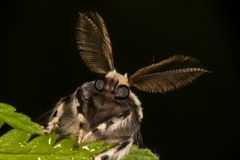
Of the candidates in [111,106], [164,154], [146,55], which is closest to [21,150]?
[111,106]

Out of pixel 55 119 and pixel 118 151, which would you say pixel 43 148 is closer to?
pixel 55 119

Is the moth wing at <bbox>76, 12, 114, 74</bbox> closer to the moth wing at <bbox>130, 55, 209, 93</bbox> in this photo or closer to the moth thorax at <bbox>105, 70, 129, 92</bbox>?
the moth thorax at <bbox>105, 70, 129, 92</bbox>

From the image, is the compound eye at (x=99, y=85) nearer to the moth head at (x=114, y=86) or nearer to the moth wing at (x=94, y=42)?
the moth head at (x=114, y=86)

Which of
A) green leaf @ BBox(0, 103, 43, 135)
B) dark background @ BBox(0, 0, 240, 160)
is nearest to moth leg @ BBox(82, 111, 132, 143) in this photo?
green leaf @ BBox(0, 103, 43, 135)

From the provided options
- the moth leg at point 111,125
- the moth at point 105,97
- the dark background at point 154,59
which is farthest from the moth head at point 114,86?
the dark background at point 154,59

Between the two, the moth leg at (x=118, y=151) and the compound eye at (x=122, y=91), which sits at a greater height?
the compound eye at (x=122, y=91)

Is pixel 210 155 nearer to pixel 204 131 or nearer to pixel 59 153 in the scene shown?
pixel 204 131

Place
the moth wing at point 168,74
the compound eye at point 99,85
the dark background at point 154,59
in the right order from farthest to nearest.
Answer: the dark background at point 154,59 < the compound eye at point 99,85 < the moth wing at point 168,74
